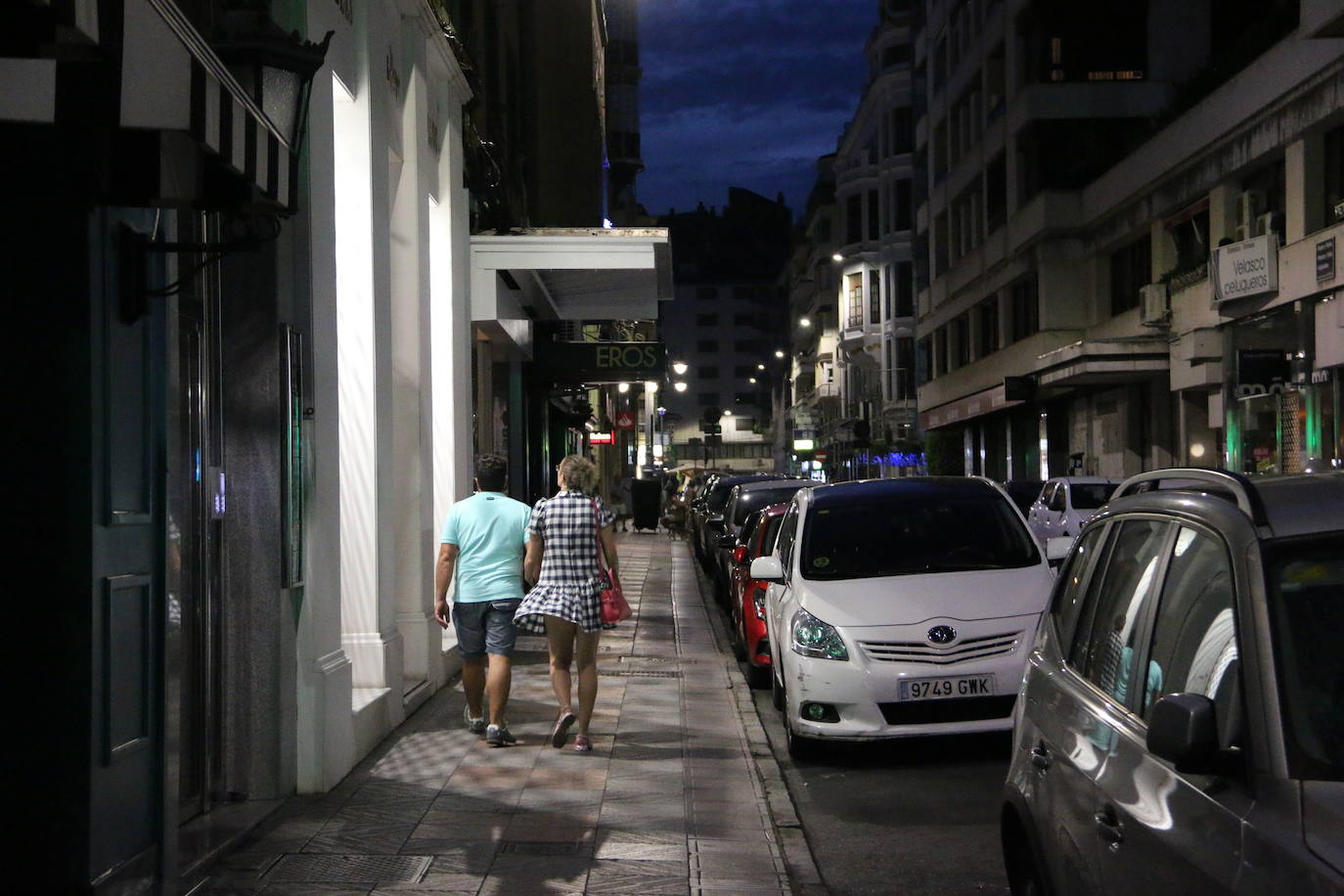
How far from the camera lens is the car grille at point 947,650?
9555 millimetres

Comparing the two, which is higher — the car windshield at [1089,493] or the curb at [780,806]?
the car windshield at [1089,493]

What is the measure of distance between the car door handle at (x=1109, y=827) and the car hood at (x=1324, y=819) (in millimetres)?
742

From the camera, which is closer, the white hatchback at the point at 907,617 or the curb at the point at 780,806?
the curb at the point at 780,806

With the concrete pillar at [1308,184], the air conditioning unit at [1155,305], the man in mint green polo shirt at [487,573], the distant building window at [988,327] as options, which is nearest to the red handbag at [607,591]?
the man in mint green polo shirt at [487,573]

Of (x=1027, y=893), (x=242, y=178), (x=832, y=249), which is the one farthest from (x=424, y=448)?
(x=832, y=249)

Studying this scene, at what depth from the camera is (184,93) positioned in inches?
196

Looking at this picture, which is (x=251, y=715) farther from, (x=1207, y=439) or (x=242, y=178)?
(x=1207, y=439)

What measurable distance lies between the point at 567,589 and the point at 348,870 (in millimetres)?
3429

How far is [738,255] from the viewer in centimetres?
16562

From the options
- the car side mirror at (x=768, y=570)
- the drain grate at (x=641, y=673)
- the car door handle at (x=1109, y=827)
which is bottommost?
the drain grate at (x=641, y=673)

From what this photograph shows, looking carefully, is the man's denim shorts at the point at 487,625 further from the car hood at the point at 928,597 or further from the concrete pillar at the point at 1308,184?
the concrete pillar at the point at 1308,184

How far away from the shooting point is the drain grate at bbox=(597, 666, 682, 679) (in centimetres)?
1430

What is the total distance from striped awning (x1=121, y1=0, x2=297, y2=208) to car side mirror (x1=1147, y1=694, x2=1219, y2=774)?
11.0 feet

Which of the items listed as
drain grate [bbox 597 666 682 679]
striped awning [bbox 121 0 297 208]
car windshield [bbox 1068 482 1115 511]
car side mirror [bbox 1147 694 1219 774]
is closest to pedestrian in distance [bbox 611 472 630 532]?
car windshield [bbox 1068 482 1115 511]
